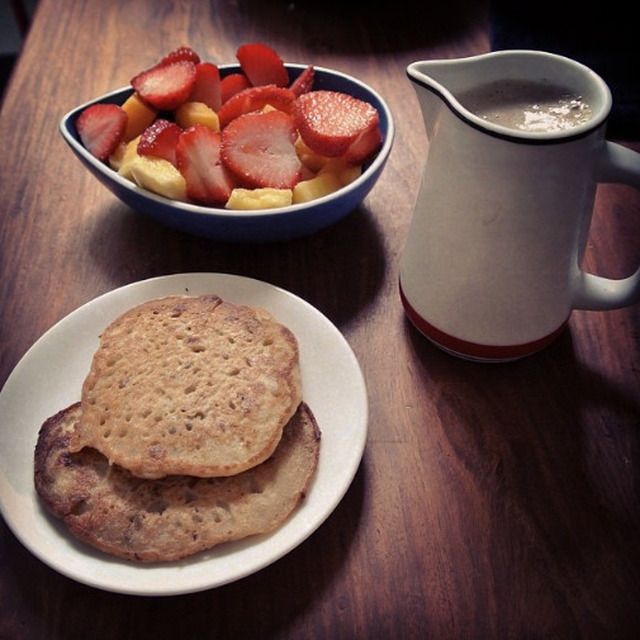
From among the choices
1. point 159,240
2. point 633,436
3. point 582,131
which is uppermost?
point 582,131

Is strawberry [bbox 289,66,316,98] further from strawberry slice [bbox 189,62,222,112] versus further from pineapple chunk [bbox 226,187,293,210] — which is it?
pineapple chunk [bbox 226,187,293,210]

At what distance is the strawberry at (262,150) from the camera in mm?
814

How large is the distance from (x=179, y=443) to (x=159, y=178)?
347 millimetres

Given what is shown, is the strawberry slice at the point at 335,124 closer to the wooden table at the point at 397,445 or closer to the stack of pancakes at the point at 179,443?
the wooden table at the point at 397,445

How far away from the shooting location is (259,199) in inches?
31.0

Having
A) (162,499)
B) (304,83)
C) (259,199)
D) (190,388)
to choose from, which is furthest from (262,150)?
(162,499)

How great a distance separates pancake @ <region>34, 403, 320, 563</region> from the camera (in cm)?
56

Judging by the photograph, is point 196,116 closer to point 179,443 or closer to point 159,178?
point 159,178

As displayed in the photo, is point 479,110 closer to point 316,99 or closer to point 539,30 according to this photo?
point 316,99

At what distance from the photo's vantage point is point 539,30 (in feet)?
4.12

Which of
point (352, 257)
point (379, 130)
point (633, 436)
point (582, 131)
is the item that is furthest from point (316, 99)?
point (633, 436)

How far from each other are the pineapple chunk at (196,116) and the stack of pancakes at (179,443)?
32 cm

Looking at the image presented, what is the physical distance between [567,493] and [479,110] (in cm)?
38

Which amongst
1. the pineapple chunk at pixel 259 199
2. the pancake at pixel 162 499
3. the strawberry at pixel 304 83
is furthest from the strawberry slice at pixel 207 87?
the pancake at pixel 162 499
